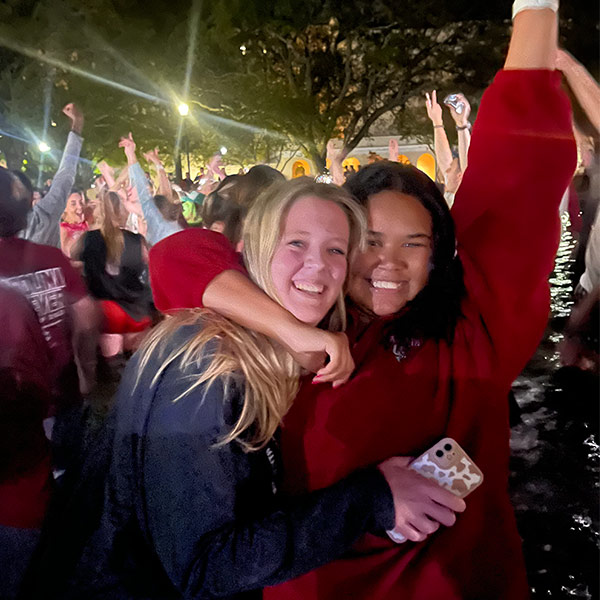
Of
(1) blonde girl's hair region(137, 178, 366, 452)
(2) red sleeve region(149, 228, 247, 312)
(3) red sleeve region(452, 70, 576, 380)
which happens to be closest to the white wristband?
(3) red sleeve region(452, 70, 576, 380)

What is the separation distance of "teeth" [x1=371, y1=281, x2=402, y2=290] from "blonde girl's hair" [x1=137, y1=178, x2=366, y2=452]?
0.08m

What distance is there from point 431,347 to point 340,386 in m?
0.21

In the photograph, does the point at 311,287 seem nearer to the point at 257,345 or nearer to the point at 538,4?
the point at 257,345

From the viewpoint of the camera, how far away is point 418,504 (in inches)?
34.8

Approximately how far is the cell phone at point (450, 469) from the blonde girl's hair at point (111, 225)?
8.09 ft

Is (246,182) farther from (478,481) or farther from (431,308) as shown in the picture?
(478,481)

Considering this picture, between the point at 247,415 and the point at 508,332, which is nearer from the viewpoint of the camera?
the point at 247,415

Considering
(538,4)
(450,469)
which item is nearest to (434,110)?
(538,4)

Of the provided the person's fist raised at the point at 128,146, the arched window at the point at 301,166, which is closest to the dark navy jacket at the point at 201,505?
the person's fist raised at the point at 128,146

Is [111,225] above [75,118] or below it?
below

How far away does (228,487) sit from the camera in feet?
2.76

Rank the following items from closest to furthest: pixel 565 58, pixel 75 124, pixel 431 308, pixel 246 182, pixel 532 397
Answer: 1. pixel 431 308
2. pixel 565 58
3. pixel 246 182
4. pixel 75 124
5. pixel 532 397

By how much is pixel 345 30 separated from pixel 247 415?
3211 mm

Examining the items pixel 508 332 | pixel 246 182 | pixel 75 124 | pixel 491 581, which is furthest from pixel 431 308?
pixel 75 124
